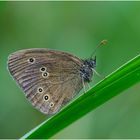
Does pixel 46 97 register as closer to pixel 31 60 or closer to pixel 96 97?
pixel 31 60

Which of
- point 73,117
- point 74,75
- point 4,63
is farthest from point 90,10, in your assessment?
point 73,117

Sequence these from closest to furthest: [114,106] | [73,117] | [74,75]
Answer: [73,117] < [74,75] < [114,106]

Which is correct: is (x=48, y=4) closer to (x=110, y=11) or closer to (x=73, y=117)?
(x=110, y=11)

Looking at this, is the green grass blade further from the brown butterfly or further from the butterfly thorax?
the butterfly thorax

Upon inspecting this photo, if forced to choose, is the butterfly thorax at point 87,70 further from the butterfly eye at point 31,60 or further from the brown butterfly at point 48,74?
the butterfly eye at point 31,60

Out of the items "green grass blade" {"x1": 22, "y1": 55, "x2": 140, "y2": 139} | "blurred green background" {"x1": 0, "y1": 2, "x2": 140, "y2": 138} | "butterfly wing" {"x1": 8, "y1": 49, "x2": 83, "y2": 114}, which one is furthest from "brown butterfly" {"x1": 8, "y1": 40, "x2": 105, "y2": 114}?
"green grass blade" {"x1": 22, "y1": 55, "x2": 140, "y2": 139}

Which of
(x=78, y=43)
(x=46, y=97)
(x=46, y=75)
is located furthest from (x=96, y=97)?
(x=78, y=43)
